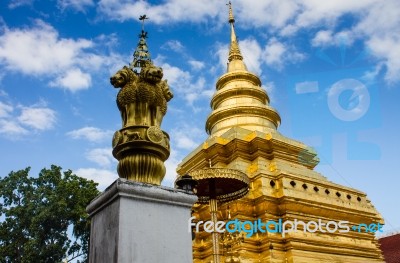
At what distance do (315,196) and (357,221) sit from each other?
2.89 m

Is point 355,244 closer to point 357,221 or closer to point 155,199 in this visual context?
point 357,221

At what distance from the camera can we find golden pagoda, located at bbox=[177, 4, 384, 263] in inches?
631

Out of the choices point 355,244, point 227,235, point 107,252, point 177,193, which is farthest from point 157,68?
point 355,244

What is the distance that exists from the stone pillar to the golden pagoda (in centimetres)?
1029

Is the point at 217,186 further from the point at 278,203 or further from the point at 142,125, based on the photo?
the point at 142,125

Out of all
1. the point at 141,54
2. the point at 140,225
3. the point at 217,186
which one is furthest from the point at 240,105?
the point at 140,225

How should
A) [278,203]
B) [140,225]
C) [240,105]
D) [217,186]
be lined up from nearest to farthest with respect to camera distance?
1. [140,225]
2. [217,186]
3. [278,203]
4. [240,105]

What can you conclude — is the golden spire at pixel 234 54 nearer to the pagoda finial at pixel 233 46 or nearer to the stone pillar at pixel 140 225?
the pagoda finial at pixel 233 46

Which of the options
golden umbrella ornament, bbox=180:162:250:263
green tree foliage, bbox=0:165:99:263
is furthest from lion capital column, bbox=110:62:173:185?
green tree foliage, bbox=0:165:99:263

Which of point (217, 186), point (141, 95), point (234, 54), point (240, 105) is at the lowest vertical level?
point (141, 95)

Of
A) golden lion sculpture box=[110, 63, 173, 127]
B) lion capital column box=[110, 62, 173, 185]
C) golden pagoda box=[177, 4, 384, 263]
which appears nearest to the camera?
lion capital column box=[110, 62, 173, 185]

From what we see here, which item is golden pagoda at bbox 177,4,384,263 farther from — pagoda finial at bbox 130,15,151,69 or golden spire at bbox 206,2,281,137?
pagoda finial at bbox 130,15,151,69

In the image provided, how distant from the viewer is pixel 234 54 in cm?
2747

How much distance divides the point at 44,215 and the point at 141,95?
17554 millimetres
